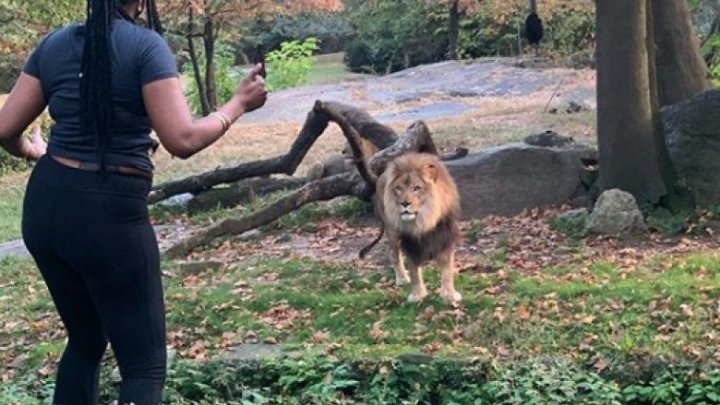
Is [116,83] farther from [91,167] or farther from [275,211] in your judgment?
[275,211]

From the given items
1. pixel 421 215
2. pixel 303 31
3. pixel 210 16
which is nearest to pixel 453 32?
pixel 303 31

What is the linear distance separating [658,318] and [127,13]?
12.9 feet

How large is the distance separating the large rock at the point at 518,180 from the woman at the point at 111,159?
6685 millimetres

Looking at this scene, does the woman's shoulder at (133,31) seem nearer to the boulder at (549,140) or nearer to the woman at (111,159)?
the woman at (111,159)

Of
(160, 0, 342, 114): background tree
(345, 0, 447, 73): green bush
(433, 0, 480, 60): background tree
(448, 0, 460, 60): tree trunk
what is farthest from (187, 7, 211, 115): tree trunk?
(345, 0, 447, 73): green bush

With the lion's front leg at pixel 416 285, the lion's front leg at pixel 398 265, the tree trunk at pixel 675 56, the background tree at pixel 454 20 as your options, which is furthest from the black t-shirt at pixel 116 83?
the background tree at pixel 454 20

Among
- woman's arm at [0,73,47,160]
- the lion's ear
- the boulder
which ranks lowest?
the boulder

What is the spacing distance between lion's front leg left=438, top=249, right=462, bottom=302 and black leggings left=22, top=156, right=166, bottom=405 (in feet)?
11.7

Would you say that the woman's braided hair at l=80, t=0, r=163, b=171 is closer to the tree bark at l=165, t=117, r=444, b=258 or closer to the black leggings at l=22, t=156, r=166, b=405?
the black leggings at l=22, t=156, r=166, b=405

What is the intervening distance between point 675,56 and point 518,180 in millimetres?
1970

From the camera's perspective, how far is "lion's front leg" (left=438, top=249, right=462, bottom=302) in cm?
743

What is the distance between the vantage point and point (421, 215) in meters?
7.35

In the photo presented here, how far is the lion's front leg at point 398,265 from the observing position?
7.84 meters

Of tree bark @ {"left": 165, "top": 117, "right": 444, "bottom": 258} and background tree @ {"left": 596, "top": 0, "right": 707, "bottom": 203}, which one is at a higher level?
background tree @ {"left": 596, "top": 0, "right": 707, "bottom": 203}
